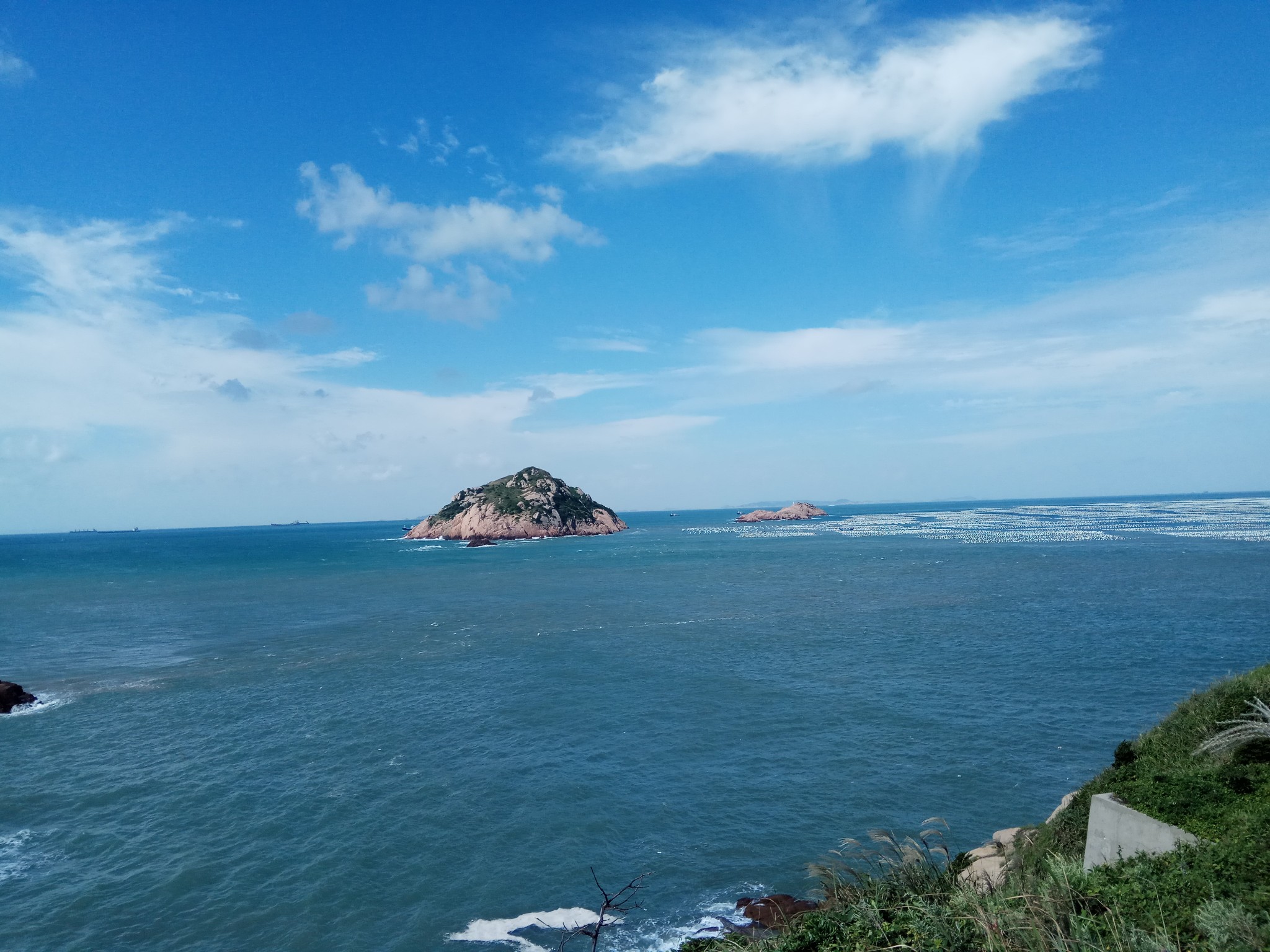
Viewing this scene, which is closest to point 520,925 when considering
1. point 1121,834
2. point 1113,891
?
point 1113,891

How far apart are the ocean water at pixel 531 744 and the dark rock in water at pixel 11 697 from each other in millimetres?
1712

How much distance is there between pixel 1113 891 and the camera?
10.4m

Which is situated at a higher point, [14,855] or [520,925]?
[14,855]

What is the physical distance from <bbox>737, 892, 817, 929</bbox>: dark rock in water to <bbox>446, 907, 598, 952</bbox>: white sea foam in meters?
4.12

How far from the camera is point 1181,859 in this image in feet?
36.0

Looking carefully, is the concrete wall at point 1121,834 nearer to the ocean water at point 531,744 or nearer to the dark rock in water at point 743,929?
the ocean water at point 531,744

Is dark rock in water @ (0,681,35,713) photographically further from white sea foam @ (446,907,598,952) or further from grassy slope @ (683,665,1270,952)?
grassy slope @ (683,665,1270,952)

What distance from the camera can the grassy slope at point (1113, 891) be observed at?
8758mm

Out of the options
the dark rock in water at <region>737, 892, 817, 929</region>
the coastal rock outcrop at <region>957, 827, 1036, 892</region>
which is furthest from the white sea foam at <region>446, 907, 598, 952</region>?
the coastal rock outcrop at <region>957, 827, 1036, 892</region>

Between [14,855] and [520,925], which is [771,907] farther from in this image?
[14,855]

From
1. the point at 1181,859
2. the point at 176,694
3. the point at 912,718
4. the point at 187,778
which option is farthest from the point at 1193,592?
the point at 176,694

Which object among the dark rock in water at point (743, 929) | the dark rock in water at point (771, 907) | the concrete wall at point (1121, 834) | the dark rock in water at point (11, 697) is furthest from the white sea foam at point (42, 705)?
the concrete wall at point (1121, 834)

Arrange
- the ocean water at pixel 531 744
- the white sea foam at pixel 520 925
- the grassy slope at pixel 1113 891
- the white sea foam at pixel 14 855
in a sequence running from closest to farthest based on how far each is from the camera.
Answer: the grassy slope at pixel 1113 891 → the white sea foam at pixel 520 925 → the ocean water at pixel 531 744 → the white sea foam at pixel 14 855

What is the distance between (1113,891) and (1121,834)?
13.1ft
